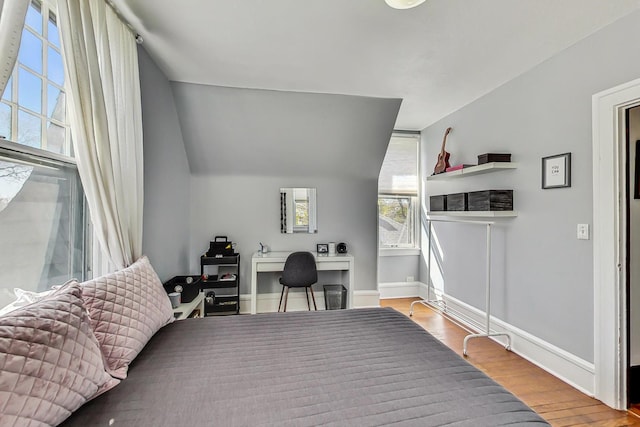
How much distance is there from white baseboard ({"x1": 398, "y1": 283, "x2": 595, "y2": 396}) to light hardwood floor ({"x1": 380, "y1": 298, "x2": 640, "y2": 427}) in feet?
0.19

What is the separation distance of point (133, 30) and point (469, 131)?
3303 mm

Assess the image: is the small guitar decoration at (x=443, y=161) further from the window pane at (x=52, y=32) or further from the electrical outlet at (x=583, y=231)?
the window pane at (x=52, y=32)

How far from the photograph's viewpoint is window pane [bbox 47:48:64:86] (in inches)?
59.5

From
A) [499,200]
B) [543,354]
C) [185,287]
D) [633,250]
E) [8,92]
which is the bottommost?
[543,354]

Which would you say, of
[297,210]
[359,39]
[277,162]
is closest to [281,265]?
[297,210]

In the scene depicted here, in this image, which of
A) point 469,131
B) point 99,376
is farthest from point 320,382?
point 469,131

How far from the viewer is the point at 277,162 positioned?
12.0ft

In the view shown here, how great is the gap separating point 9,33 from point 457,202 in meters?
3.36

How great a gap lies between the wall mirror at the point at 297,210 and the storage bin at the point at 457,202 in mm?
1661

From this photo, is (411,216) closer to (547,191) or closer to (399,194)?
(399,194)

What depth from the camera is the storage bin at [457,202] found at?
9.83ft

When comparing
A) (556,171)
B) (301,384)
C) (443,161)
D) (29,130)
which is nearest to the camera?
(301,384)

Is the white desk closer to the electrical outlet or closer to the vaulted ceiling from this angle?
the vaulted ceiling

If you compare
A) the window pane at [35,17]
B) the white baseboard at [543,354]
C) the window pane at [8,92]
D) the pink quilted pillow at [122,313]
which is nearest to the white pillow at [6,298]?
the pink quilted pillow at [122,313]
